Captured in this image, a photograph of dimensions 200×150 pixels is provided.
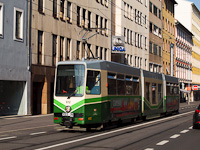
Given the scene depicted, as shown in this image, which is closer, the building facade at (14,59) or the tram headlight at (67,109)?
the tram headlight at (67,109)

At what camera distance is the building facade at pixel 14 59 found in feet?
90.1

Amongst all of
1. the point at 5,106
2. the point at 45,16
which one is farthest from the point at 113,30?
the point at 5,106

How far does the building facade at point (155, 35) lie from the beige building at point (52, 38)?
25.6 m

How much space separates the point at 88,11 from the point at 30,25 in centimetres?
1204

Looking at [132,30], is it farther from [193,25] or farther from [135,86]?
[193,25]

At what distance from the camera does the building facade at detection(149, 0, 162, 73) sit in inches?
2633

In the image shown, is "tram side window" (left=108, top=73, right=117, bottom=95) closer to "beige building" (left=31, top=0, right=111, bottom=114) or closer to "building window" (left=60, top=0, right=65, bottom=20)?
"beige building" (left=31, top=0, right=111, bottom=114)

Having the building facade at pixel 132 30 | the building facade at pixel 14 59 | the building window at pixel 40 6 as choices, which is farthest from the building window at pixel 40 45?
the building facade at pixel 132 30

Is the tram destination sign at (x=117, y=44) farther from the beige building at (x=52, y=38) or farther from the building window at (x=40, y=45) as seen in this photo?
the building window at (x=40, y=45)

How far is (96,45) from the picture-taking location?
43.5 metres

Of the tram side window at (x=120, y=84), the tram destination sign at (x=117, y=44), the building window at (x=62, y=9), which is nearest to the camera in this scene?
the tram side window at (x=120, y=84)

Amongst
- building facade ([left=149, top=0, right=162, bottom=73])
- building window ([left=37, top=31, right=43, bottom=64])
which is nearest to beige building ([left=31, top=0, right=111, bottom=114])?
Result: building window ([left=37, top=31, right=43, bottom=64])

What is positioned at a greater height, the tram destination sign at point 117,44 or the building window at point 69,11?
the building window at point 69,11

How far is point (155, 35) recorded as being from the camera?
70.2m
